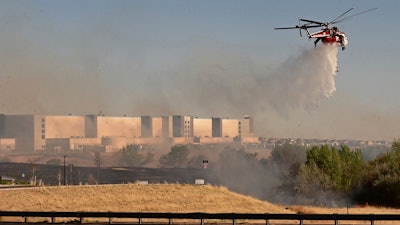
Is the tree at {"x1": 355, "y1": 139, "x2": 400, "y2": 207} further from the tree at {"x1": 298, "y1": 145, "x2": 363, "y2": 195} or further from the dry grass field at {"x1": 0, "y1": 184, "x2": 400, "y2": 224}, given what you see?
the dry grass field at {"x1": 0, "y1": 184, "x2": 400, "y2": 224}

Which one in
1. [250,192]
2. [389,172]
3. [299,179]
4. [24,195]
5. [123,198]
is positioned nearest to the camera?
[24,195]

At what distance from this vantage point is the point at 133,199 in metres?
85.0

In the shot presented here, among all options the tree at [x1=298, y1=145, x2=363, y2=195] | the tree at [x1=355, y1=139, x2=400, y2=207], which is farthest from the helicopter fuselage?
the tree at [x1=298, y1=145, x2=363, y2=195]

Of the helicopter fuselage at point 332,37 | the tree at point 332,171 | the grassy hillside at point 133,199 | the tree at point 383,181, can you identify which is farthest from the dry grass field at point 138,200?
the tree at point 332,171

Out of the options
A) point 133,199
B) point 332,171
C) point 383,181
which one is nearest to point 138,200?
point 133,199

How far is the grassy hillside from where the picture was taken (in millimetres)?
74250

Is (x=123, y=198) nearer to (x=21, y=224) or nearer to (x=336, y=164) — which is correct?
(x=21, y=224)

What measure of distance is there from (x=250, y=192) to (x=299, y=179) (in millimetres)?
39256

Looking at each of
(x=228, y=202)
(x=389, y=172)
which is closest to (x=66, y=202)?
(x=228, y=202)

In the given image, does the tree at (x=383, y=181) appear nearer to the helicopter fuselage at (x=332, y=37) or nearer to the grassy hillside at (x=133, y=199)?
the grassy hillside at (x=133, y=199)

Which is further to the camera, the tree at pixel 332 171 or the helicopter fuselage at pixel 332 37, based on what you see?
the tree at pixel 332 171

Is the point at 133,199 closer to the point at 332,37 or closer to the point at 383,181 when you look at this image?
the point at 332,37

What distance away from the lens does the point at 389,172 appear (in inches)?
4535

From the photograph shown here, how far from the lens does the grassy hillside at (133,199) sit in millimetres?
74250
